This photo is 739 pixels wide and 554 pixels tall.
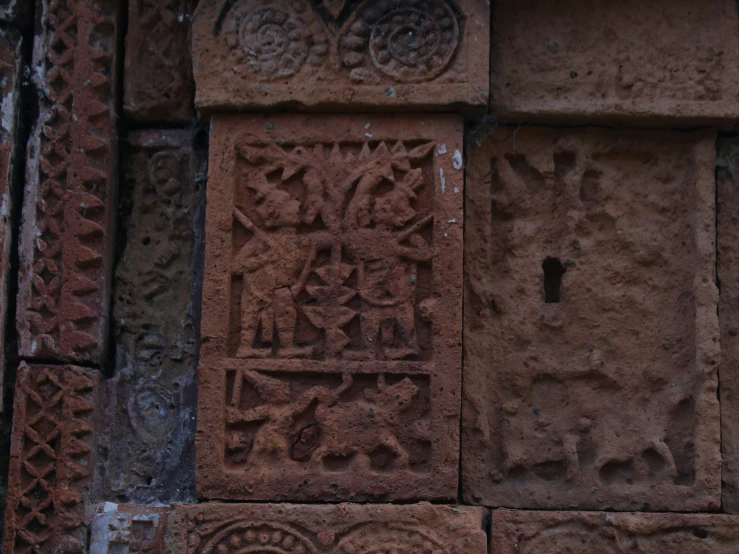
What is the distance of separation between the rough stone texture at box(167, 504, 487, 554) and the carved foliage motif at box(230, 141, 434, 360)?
1.69 feet

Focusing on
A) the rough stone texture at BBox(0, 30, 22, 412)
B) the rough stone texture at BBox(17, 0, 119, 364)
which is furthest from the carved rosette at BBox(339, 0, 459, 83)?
the rough stone texture at BBox(0, 30, 22, 412)

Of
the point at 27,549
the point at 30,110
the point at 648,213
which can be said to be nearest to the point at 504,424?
the point at 648,213

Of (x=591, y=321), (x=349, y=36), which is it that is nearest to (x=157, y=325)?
(x=349, y=36)

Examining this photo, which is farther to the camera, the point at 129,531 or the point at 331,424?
the point at 129,531

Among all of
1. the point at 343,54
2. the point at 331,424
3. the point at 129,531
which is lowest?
the point at 129,531

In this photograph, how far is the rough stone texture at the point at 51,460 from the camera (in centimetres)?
359

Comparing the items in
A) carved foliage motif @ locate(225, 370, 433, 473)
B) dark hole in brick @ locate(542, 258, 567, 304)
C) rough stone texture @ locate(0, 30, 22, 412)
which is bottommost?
carved foliage motif @ locate(225, 370, 433, 473)

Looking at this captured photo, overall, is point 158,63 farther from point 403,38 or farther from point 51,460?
point 51,460

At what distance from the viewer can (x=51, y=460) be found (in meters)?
3.64

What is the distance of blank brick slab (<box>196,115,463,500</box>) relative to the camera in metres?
3.48

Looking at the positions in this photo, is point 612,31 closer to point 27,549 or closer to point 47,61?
point 47,61

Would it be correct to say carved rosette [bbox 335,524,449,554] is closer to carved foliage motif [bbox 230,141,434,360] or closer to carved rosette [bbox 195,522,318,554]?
carved rosette [bbox 195,522,318,554]

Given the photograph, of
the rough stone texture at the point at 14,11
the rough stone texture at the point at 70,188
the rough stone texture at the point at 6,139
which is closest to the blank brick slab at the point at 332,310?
the rough stone texture at the point at 70,188

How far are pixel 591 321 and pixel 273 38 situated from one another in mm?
1520
